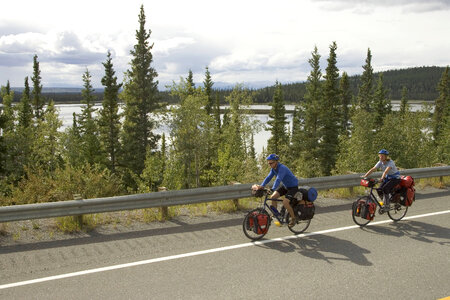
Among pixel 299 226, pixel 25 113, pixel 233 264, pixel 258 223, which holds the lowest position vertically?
pixel 233 264

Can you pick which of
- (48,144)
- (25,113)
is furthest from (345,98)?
(25,113)

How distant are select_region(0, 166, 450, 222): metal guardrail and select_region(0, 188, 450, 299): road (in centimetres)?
63

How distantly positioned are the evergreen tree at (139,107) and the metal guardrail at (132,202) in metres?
32.0

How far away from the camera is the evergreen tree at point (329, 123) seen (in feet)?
142

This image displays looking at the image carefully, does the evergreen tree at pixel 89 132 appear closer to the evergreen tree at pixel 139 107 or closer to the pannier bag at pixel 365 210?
the evergreen tree at pixel 139 107

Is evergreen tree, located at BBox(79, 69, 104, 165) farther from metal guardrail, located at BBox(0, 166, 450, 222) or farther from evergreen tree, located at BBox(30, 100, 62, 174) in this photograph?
metal guardrail, located at BBox(0, 166, 450, 222)

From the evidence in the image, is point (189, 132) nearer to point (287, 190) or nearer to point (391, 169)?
point (391, 169)

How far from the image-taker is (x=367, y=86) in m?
63.1

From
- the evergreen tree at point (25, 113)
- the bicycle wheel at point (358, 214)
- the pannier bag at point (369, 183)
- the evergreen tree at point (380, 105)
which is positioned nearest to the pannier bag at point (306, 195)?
the bicycle wheel at point (358, 214)

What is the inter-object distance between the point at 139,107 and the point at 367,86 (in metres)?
39.1

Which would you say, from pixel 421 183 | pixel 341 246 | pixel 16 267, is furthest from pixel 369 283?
pixel 421 183

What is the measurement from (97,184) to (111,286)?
8.17 metres

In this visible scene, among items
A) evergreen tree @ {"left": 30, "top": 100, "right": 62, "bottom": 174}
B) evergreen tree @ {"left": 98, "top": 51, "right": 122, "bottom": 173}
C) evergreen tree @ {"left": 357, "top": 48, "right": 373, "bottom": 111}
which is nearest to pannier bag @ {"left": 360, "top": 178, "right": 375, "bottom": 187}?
evergreen tree @ {"left": 98, "top": 51, "right": 122, "bottom": 173}

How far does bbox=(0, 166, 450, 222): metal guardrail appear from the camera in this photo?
25.5ft
